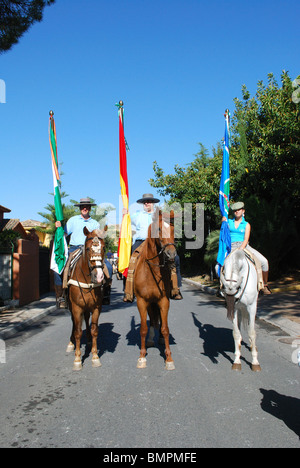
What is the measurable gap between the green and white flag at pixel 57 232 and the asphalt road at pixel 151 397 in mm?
1701

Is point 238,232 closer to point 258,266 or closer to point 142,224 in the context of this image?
point 258,266

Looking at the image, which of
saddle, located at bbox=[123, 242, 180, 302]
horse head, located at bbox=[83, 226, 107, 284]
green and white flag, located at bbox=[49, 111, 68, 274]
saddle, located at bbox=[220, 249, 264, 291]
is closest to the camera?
horse head, located at bbox=[83, 226, 107, 284]

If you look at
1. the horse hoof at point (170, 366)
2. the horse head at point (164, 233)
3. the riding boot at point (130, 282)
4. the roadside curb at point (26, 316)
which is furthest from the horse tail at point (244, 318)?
the roadside curb at point (26, 316)

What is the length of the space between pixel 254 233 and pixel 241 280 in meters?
13.9

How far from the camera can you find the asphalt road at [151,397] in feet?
13.0

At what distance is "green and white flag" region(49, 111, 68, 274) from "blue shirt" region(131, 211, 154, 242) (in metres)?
1.39

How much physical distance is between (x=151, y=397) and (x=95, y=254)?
2.24 m

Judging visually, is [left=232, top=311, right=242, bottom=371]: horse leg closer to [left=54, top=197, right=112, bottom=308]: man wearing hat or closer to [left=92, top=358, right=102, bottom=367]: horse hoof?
[left=92, top=358, right=102, bottom=367]: horse hoof

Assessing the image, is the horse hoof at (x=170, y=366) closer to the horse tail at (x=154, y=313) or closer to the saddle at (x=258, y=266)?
the horse tail at (x=154, y=313)

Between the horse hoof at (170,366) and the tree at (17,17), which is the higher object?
the tree at (17,17)

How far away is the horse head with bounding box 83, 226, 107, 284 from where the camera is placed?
6102 mm

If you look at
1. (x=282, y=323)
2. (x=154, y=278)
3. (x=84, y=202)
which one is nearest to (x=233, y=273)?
(x=154, y=278)

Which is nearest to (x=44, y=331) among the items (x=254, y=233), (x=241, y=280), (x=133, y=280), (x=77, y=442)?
(x=133, y=280)

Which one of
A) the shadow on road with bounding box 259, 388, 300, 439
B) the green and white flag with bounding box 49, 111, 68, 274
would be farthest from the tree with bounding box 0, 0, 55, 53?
the shadow on road with bounding box 259, 388, 300, 439
